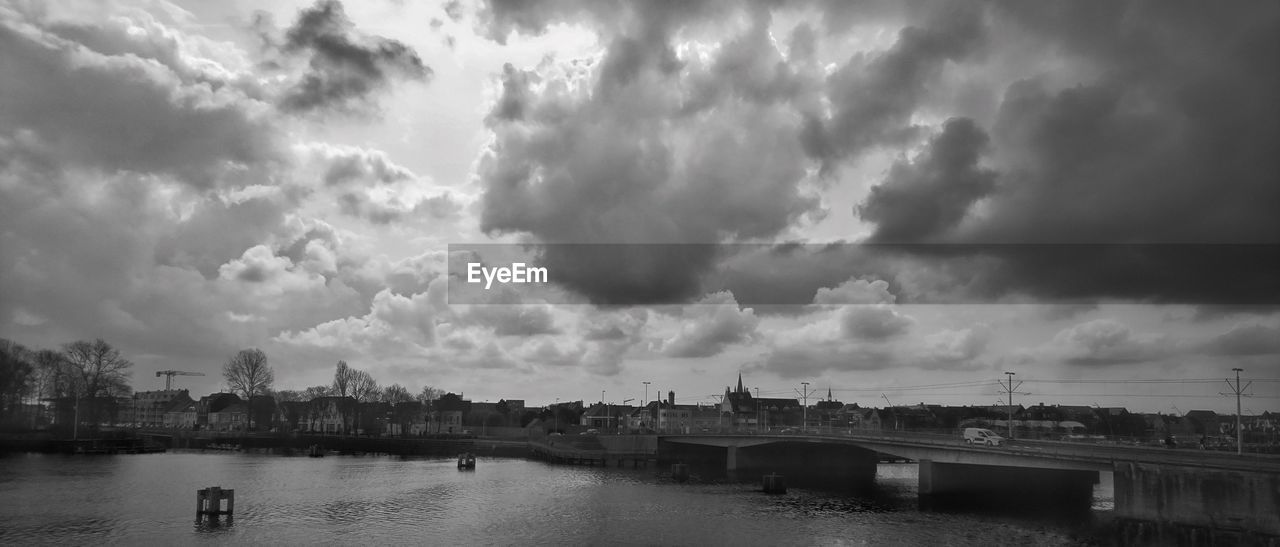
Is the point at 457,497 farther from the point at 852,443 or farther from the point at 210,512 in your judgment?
the point at 852,443

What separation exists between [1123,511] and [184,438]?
637 ft

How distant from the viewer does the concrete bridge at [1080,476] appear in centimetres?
5306

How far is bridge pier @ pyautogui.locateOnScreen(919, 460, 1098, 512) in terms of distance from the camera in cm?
8386

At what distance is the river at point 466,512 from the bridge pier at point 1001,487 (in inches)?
97.0

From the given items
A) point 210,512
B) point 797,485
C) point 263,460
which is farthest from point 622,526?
point 263,460

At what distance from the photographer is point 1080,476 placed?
319ft

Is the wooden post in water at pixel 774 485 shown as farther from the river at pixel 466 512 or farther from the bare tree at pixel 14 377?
the bare tree at pixel 14 377

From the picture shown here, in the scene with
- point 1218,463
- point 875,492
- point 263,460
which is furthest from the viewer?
point 263,460

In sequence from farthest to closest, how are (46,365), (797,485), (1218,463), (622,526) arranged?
(46,365)
(797,485)
(622,526)
(1218,463)

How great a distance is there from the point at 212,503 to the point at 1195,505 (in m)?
71.2

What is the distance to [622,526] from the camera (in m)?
65.5

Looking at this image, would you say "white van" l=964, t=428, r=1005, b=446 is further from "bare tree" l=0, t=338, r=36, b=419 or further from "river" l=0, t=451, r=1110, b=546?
"bare tree" l=0, t=338, r=36, b=419

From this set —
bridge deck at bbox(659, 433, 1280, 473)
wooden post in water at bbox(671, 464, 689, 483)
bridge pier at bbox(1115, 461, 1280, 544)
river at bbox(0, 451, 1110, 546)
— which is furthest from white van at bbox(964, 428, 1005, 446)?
wooden post in water at bbox(671, 464, 689, 483)

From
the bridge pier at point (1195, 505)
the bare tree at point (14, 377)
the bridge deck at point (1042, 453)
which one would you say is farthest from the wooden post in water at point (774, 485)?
the bare tree at point (14, 377)
